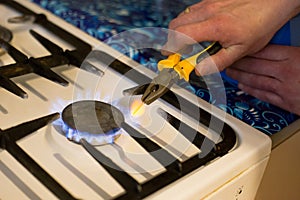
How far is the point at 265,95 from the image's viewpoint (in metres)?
0.66

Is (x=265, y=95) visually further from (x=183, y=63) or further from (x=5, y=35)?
(x=5, y=35)

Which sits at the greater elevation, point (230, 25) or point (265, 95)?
point (230, 25)

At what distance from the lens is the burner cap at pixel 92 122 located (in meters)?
0.50

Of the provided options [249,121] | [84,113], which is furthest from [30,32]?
[249,121]

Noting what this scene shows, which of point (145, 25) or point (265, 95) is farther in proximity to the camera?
point (145, 25)

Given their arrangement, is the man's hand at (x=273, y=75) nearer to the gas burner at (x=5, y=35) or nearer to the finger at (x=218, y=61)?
the finger at (x=218, y=61)

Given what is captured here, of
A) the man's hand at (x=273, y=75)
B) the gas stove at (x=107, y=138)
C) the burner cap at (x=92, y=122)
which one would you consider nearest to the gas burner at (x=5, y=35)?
the gas stove at (x=107, y=138)

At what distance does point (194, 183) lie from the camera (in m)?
0.45

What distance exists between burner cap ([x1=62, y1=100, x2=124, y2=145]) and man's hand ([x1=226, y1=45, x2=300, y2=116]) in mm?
237

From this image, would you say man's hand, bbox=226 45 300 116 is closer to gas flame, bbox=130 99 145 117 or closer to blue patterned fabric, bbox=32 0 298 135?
blue patterned fabric, bbox=32 0 298 135

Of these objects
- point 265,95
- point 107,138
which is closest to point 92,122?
point 107,138

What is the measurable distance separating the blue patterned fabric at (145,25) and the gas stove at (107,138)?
4 cm

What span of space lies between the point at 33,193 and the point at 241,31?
334mm

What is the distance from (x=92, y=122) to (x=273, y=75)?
31cm
